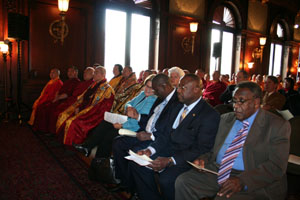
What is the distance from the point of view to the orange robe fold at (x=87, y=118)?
170 inches

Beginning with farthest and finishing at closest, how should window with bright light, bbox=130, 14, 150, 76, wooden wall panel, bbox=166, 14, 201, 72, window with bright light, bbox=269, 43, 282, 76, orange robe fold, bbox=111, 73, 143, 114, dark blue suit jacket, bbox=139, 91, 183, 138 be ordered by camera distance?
window with bright light, bbox=269, 43, 282, 76, wooden wall panel, bbox=166, 14, 201, 72, window with bright light, bbox=130, 14, 150, 76, orange robe fold, bbox=111, 73, 143, 114, dark blue suit jacket, bbox=139, 91, 183, 138

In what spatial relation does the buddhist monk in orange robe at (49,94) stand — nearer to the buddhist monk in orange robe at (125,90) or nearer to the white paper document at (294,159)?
the buddhist monk in orange robe at (125,90)

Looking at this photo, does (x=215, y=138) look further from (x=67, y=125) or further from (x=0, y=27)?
(x=0, y=27)

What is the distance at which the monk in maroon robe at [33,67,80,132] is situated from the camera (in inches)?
217

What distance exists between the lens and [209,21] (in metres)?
10.2

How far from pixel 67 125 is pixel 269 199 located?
3.45 m

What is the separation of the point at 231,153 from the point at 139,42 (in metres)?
7.28

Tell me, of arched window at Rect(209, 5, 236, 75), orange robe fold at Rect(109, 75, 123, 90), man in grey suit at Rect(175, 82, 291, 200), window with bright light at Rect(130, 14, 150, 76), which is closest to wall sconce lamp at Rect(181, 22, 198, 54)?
arched window at Rect(209, 5, 236, 75)

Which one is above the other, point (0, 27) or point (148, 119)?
point (0, 27)

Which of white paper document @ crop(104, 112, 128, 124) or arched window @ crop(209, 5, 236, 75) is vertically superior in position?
arched window @ crop(209, 5, 236, 75)

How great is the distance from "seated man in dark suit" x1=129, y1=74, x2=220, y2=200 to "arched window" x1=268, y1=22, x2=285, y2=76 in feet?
43.7

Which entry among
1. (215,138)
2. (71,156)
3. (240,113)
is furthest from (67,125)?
(240,113)

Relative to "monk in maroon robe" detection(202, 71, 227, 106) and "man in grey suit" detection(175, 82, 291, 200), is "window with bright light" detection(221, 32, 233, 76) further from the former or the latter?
"man in grey suit" detection(175, 82, 291, 200)

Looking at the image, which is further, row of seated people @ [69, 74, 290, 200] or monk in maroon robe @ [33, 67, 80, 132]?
monk in maroon robe @ [33, 67, 80, 132]
